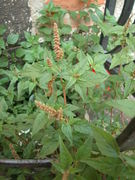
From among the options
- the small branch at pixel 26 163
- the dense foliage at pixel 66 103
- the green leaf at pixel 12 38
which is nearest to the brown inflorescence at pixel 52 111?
the dense foliage at pixel 66 103

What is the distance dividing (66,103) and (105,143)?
0.50m

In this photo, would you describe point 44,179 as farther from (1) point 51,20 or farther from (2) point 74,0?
(2) point 74,0

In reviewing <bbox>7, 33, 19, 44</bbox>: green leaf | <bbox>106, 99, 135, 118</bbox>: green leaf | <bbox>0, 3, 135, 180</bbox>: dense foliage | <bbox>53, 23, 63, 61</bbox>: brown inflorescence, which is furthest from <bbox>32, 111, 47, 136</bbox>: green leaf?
<bbox>7, 33, 19, 44</bbox>: green leaf

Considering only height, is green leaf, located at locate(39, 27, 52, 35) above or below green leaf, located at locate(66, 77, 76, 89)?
above

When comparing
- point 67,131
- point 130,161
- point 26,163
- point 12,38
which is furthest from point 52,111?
point 12,38

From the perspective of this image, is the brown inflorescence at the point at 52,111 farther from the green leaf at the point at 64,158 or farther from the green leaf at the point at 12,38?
the green leaf at the point at 12,38

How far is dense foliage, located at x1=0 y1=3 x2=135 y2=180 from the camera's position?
50cm

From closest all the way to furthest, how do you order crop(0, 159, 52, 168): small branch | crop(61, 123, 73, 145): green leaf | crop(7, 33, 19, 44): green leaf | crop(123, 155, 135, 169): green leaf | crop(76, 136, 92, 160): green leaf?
crop(123, 155, 135, 169): green leaf, crop(76, 136, 92, 160): green leaf, crop(61, 123, 73, 145): green leaf, crop(0, 159, 52, 168): small branch, crop(7, 33, 19, 44): green leaf

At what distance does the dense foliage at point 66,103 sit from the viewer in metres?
0.50

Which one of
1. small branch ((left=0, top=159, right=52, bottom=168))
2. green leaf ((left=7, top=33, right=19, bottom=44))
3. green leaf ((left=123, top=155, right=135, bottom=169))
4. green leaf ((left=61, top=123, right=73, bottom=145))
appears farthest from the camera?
green leaf ((left=7, top=33, right=19, bottom=44))

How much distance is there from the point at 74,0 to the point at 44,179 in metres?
0.90

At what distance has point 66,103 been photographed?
3.14 feet

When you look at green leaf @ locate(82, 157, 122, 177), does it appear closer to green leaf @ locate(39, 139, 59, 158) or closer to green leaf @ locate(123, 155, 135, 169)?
green leaf @ locate(123, 155, 135, 169)

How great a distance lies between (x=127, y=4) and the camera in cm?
→ 126
